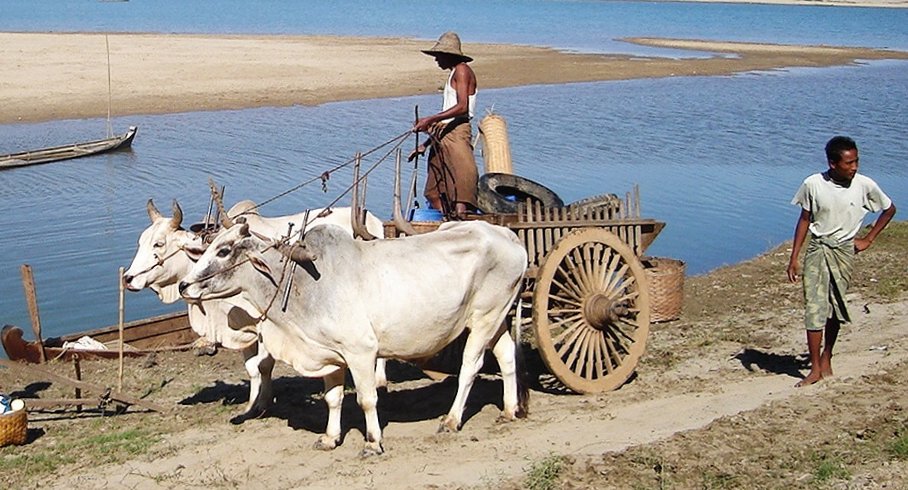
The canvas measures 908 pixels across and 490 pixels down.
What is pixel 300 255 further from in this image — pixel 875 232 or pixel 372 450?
pixel 875 232

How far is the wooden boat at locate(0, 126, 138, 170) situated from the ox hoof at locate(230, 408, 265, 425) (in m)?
14.8

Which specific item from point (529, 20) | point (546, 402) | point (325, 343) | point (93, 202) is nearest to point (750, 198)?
point (93, 202)

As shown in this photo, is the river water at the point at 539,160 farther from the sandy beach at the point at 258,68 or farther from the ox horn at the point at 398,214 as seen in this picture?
the ox horn at the point at 398,214

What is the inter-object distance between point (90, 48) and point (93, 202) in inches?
964

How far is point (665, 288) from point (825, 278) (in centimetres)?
285

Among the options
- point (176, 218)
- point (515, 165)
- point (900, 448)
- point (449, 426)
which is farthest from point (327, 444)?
point (515, 165)

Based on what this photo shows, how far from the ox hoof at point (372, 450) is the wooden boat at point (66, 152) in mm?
16228

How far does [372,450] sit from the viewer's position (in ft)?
24.9

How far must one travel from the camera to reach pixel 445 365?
9.38 meters

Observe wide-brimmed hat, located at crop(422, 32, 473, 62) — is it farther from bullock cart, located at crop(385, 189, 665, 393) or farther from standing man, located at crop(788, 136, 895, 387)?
standing man, located at crop(788, 136, 895, 387)

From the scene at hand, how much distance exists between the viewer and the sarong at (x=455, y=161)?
9344 mm

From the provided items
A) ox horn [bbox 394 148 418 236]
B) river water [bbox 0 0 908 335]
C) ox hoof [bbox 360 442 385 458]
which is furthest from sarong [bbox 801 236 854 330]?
river water [bbox 0 0 908 335]

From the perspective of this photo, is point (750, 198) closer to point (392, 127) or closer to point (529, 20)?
point (392, 127)

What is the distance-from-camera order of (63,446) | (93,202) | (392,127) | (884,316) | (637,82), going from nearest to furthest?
(63,446), (884,316), (93,202), (392,127), (637,82)
